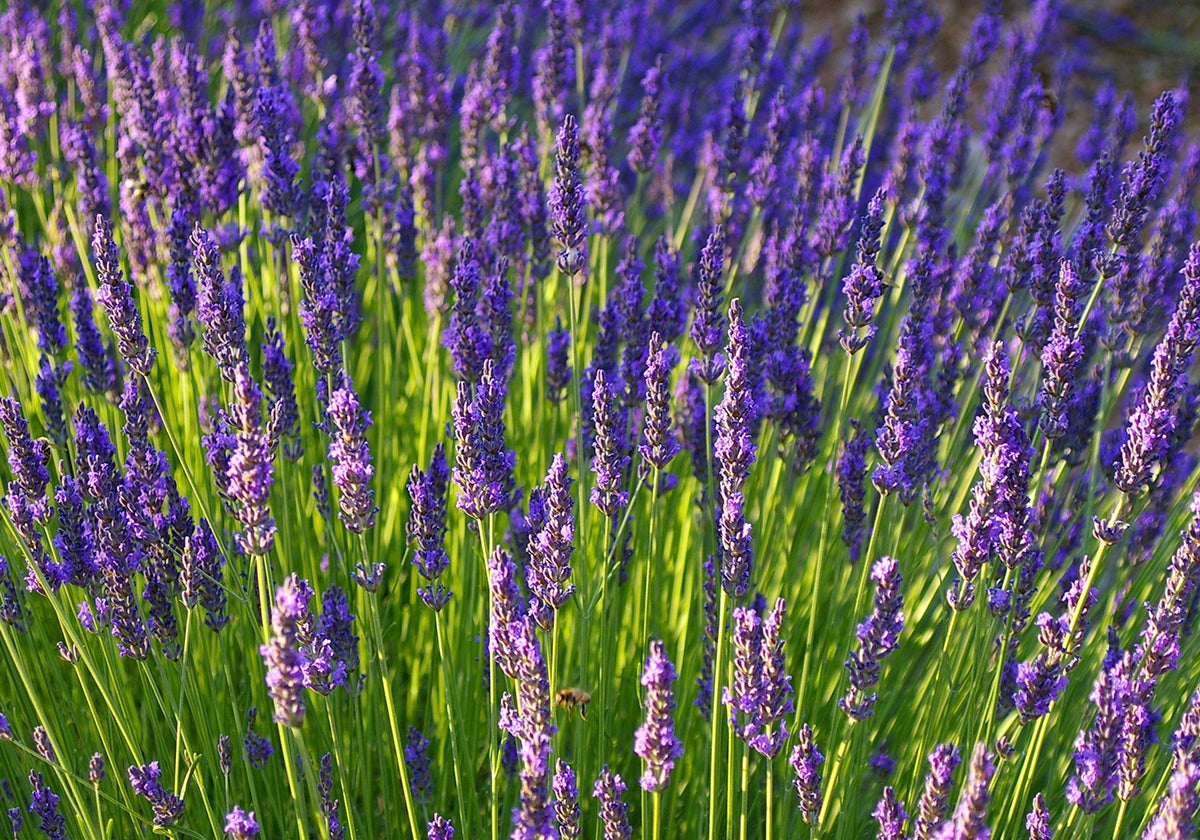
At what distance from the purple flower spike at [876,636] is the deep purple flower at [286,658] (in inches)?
34.5

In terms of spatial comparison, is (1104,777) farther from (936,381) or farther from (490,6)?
(490,6)

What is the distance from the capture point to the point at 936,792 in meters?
1.57

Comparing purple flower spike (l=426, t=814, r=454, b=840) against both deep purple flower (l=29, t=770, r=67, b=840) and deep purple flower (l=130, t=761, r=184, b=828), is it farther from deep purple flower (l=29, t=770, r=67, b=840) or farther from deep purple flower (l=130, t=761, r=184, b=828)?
deep purple flower (l=29, t=770, r=67, b=840)

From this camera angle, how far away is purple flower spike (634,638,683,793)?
1.55 metres

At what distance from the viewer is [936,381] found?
2820mm

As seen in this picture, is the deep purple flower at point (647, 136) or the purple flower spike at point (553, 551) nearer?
the purple flower spike at point (553, 551)

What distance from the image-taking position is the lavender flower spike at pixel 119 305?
1946 mm

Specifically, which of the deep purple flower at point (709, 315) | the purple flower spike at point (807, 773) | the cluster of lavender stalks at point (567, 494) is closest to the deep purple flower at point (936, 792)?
the cluster of lavender stalks at point (567, 494)

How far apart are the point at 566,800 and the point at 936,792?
50cm

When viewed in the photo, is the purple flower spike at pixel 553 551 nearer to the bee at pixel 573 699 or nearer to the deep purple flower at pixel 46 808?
the bee at pixel 573 699

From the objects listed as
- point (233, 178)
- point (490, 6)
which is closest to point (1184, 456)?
point (233, 178)

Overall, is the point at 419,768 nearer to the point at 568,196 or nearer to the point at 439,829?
the point at 439,829

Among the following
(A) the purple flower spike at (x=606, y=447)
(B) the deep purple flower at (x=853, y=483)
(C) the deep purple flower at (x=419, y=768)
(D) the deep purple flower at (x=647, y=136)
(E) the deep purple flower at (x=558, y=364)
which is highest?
(D) the deep purple flower at (x=647, y=136)

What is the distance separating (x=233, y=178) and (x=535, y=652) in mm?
1678
